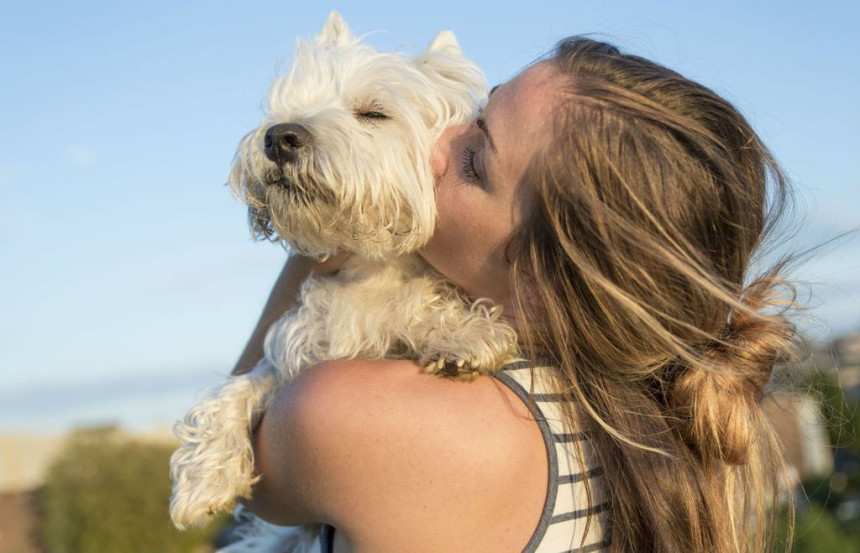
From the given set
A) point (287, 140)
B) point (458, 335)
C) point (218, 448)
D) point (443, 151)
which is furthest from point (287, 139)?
point (218, 448)

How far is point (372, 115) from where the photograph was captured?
128 inches

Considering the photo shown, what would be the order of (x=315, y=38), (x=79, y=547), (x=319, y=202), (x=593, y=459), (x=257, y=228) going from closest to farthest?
(x=593, y=459), (x=319, y=202), (x=257, y=228), (x=315, y=38), (x=79, y=547)

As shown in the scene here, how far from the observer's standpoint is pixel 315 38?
358cm

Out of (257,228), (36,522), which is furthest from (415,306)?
(36,522)

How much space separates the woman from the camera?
2414 millimetres

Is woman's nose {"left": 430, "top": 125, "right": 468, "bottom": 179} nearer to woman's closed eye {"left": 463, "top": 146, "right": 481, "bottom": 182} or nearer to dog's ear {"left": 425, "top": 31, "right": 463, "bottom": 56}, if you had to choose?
woman's closed eye {"left": 463, "top": 146, "right": 481, "bottom": 182}

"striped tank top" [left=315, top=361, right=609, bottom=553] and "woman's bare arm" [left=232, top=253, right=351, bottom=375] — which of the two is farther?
"woman's bare arm" [left=232, top=253, right=351, bottom=375]

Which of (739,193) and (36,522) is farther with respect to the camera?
(36,522)

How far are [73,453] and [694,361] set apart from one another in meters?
16.1

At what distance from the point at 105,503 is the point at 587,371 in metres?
15.6

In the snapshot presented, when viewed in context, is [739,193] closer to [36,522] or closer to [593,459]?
[593,459]

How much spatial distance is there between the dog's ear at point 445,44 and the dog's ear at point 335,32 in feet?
1.06

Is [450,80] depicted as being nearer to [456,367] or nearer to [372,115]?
[372,115]

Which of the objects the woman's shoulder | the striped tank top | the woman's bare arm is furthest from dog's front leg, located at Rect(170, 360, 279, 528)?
the woman's shoulder
